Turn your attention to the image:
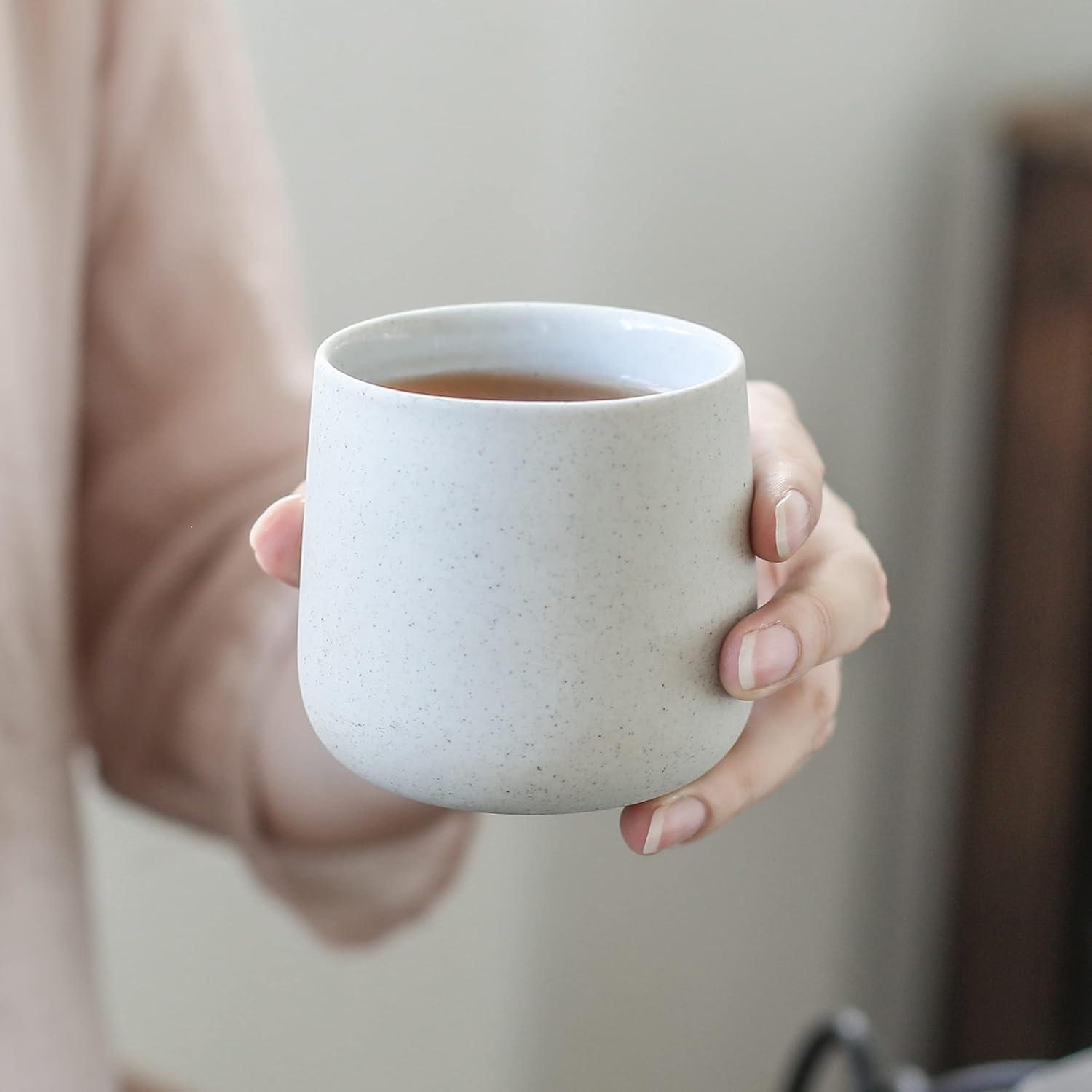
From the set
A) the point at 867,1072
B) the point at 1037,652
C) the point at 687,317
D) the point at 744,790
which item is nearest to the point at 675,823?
the point at 744,790

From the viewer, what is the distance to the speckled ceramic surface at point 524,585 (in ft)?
1.22

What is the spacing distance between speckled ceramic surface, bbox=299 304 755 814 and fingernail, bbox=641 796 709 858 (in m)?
0.03

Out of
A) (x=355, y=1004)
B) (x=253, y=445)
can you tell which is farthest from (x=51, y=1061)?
(x=355, y=1004)

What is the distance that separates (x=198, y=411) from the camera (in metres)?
0.78

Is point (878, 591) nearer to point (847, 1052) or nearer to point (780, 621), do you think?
point (780, 621)

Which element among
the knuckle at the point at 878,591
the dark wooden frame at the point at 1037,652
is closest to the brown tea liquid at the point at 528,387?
the knuckle at the point at 878,591

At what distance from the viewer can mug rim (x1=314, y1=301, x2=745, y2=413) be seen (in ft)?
1.20

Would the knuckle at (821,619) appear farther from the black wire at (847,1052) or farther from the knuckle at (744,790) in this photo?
the black wire at (847,1052)

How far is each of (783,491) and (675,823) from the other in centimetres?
11

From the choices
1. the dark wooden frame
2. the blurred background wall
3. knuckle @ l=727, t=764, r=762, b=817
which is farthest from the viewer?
the dark wooden frame

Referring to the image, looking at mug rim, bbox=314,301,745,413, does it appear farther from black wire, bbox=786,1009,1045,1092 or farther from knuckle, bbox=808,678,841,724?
black wire, bbox=786,1009,1045,1092

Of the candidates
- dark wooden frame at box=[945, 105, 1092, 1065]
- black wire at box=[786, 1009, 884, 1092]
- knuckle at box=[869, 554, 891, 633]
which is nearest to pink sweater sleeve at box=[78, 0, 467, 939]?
black wire at box=[786, 1009, 884, 1092]

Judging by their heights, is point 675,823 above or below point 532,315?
below

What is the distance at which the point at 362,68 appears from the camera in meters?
1.14
